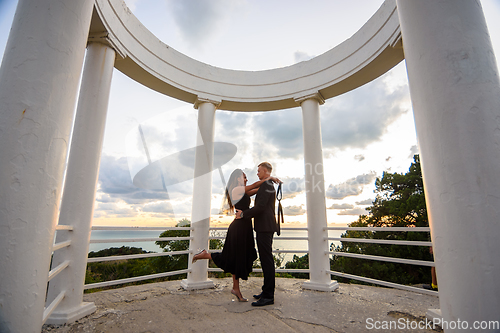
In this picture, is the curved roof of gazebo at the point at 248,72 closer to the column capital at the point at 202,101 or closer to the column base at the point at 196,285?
the column capital at the point at 202,101

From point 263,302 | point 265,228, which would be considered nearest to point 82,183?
point 265,228

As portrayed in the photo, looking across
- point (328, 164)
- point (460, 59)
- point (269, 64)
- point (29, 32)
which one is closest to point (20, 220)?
point (29, 32)

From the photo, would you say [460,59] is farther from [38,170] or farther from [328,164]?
[328,164]

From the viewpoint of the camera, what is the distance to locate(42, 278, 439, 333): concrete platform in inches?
91.4

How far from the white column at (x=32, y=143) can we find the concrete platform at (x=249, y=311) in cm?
146

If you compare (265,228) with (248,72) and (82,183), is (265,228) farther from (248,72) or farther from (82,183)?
(248,72)

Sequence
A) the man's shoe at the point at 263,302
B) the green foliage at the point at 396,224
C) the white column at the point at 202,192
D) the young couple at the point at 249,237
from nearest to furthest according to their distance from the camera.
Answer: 1. the man's shoe at the point at 263,302
2. the young couple at the point at 249,237
3. the white column at the point at 202,192
4. the green foliage at the point at 396,224

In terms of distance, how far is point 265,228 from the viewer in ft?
9.95

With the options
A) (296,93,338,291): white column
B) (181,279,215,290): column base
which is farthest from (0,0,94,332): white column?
(296,93,338,291): white column

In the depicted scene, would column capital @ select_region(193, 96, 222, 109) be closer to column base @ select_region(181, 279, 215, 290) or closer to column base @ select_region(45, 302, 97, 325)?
column base @ select_region(181, 279, 215, 290)

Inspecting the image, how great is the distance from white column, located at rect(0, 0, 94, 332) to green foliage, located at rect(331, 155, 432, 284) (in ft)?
41.7

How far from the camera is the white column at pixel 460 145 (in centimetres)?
112

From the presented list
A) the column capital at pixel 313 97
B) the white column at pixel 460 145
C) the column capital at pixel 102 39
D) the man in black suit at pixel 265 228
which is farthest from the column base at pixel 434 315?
the column capital at pixel 102 39

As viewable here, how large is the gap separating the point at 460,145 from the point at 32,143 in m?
2.31
